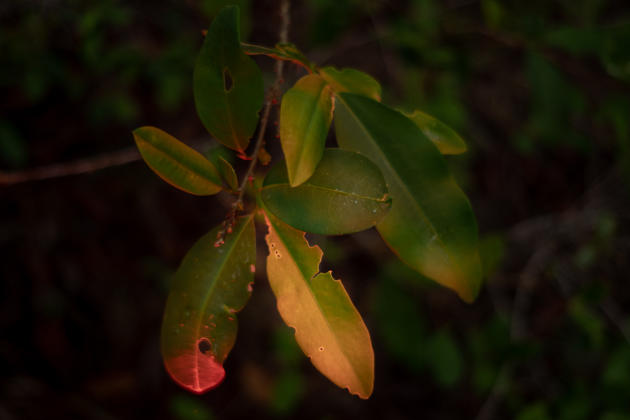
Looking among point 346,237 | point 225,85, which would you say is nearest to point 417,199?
point 225,85

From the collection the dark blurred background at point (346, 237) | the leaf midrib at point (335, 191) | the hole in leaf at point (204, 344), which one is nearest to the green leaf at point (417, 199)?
the leaf midrib at point (335, 191)

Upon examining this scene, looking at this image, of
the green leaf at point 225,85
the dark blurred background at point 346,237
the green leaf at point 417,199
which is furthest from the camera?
the dark blurred background at point 346,237

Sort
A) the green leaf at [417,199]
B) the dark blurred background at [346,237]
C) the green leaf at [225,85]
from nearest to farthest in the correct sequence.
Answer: the green leaf at [225,85]
the green leaf at [417,199]
the dark blurred background at [346,237]

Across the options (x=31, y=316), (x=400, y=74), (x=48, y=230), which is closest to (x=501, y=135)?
(x=400, y=74)

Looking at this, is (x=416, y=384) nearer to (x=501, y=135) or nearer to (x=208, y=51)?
(x=501, y=135)

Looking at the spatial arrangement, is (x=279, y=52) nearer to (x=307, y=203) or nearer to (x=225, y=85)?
(x=225, y=85)

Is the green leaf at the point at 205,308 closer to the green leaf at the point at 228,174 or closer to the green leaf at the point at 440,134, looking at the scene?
the green leaf at the point at 228,174

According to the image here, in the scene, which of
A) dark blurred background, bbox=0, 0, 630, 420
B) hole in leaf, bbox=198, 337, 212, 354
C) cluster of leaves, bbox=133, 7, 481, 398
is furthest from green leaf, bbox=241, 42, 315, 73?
dark blurred background, bbox=0, 0, 630, 420
